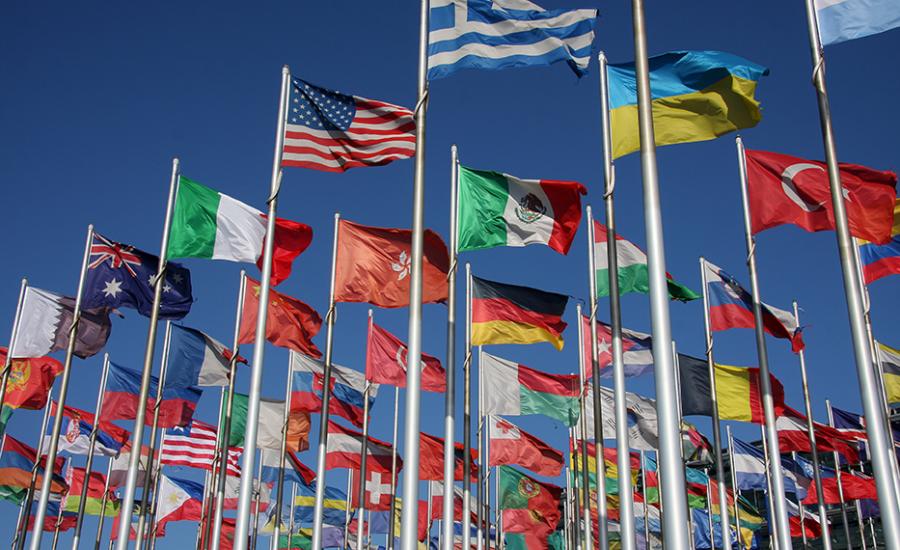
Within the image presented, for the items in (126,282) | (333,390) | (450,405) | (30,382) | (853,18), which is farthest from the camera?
(333,390)

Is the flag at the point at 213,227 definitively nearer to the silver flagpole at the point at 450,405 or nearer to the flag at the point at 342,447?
the silver flagpole at the point at 450,405

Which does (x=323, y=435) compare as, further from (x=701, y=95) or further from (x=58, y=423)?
(x=701, y=95)

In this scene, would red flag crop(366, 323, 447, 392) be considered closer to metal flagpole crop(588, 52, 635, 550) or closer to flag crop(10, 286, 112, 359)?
flag crop(10, 286, 112, 359)

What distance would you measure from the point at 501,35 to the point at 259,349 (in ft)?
23.3

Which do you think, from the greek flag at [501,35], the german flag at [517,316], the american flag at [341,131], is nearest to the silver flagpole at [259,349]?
the american flag at [341,131]

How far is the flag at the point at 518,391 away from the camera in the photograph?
2686 centimetres

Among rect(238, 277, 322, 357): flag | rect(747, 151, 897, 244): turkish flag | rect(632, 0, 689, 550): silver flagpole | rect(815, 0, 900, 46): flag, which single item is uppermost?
rect(815, 0, 900, 46): flag

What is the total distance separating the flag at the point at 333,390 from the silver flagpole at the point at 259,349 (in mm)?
12388

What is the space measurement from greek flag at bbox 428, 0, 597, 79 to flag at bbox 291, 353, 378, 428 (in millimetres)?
14932

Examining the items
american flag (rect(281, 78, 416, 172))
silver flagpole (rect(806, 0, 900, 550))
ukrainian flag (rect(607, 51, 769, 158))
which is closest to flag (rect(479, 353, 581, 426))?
american flag (rect(281, 78, 416, 172))

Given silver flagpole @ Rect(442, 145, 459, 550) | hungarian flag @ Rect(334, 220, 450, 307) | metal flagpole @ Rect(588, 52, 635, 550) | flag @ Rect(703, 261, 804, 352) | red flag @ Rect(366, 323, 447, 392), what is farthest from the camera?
red flag @ Rect(366, 323, 447, 392)

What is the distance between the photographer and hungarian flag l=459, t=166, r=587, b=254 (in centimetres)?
2009

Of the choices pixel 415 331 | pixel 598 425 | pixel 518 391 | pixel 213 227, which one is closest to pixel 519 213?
pixel 598 425

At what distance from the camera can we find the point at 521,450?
100 ft
